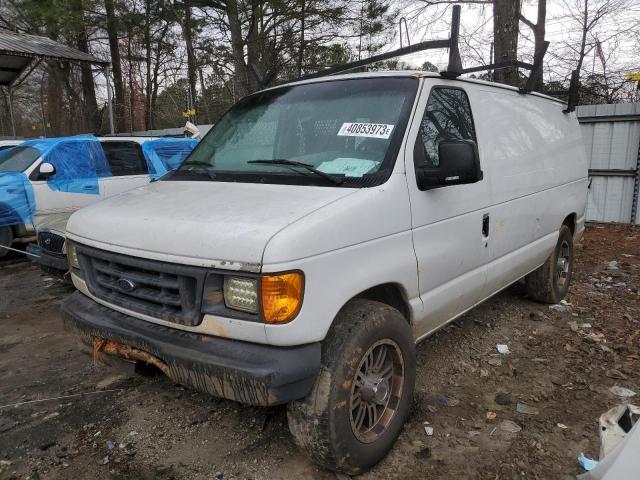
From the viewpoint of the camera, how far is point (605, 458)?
1.94 metres

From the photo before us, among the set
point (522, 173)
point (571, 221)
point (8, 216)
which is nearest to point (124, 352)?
point (522, 173)

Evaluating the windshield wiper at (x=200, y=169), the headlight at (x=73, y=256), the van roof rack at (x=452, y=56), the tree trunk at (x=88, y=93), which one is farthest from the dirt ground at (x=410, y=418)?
the tree trunk at (x=88, y=93)

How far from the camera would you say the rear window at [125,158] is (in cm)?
804

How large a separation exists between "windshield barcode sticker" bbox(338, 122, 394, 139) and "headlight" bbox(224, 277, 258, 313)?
1196 millimetres

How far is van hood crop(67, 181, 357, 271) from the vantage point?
6.93 feet

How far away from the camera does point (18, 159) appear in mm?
7531

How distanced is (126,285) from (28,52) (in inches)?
510

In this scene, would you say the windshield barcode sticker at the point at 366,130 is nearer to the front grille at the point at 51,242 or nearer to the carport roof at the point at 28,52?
the front grille at the point at 51,242

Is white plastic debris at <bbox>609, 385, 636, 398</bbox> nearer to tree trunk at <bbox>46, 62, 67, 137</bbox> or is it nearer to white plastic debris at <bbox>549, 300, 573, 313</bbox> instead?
white plastic debris at <bbox>549, 300, 573, 313</bbox>

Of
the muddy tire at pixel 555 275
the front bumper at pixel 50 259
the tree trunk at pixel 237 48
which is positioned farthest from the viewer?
the tree trunk at pixel 237 48

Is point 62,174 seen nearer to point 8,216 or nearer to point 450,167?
point 8,216

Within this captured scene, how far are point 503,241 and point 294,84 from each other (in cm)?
195

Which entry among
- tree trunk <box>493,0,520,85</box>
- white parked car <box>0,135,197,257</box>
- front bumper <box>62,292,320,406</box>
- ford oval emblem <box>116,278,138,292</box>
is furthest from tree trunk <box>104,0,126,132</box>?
front bumper <box>62,292,320,406</box>

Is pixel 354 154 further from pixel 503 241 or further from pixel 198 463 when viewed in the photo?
pixel 198 463
